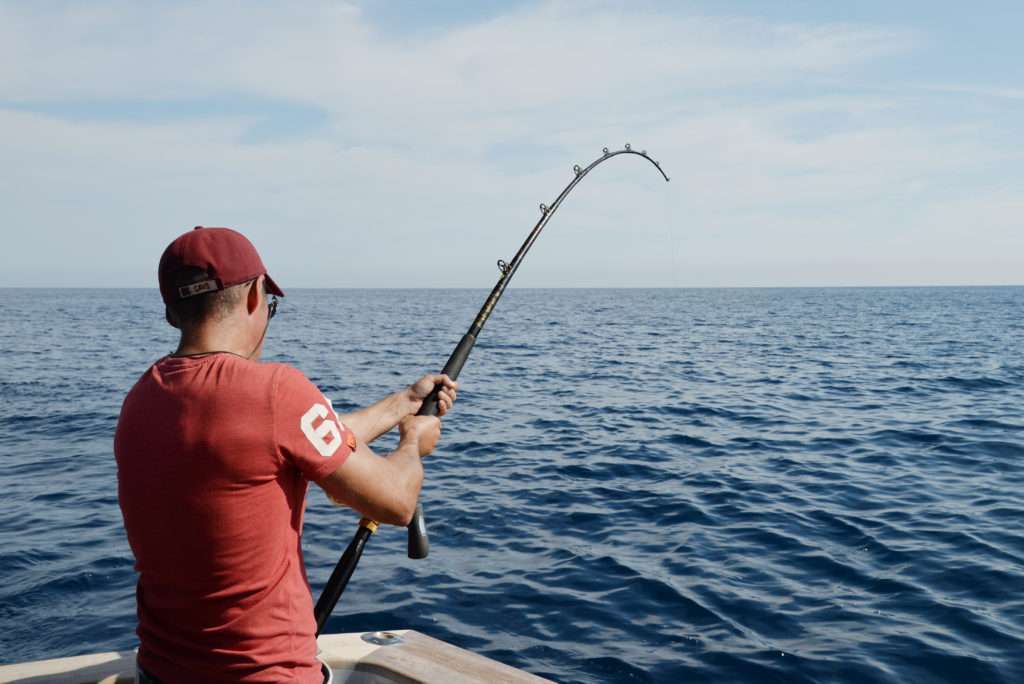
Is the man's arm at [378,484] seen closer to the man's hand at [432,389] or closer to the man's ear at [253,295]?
the man's ear at [253,295]

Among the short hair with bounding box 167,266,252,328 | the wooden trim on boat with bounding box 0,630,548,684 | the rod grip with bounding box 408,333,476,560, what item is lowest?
the wooden trim on boat with bounding box 0,630,548,684

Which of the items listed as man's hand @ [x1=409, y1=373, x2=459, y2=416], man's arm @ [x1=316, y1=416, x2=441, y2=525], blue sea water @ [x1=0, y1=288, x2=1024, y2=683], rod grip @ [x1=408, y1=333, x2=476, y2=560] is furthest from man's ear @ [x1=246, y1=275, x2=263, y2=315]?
blue sea water @ [x1=0, y1=288, x2=1024, y2=683]

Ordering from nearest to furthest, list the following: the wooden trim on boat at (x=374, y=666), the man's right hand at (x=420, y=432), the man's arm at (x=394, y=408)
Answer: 1. the man's right hand at (x=420, y=432)
2. the man's arm at (x=394, y=408)
3. the wooden trim on boat at (x=374, y=666)

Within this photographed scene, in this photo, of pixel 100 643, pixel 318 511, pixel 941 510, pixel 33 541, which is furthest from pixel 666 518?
pixel 33 541

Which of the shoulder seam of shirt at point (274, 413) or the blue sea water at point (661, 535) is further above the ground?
the shoulder seam of shirt at point (274, 413)

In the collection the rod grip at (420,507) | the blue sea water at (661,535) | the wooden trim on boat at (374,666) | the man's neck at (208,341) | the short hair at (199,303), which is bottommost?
the blue sea water at (661,535)

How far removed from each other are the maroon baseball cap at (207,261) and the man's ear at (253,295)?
0.05 metres

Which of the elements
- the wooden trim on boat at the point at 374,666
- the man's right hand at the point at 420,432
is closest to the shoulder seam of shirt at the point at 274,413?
the man's right hand at the point at 420,432

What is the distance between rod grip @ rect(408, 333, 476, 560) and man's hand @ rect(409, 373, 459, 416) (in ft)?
0.06

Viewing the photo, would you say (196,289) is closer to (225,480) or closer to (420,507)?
(225,480)

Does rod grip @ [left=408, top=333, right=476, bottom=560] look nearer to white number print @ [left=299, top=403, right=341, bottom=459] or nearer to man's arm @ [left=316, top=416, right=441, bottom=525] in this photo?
man's arm @ [left=316, top=416, right=441, bottom=525]

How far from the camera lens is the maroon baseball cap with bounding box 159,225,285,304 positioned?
2.20 m

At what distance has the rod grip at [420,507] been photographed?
3006 mm

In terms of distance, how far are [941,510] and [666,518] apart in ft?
10.0
